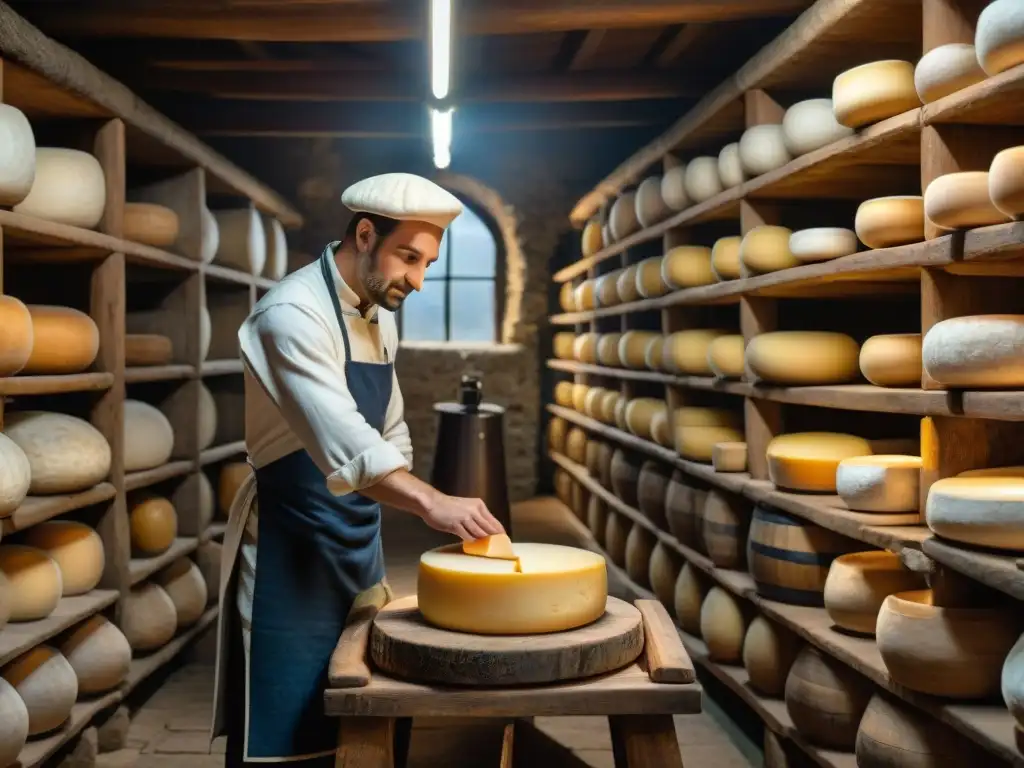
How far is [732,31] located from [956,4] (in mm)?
2324

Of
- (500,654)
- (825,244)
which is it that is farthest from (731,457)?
(500,654)

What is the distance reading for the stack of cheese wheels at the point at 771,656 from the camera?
3.40 metres

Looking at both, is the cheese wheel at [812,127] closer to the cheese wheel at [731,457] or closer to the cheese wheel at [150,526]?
the cheese wheel at [731,457]

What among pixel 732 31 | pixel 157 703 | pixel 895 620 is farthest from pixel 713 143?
pixel 157 703

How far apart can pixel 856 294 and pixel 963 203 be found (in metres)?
1.38

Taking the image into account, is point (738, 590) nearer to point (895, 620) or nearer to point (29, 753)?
point (895, 620)

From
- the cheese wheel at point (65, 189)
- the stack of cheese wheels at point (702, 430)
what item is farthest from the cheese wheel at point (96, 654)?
the stack of cheese wheels at point (702, 430)

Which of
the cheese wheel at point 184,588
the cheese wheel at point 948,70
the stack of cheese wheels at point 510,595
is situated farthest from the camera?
the cheese wheel at point 184,588

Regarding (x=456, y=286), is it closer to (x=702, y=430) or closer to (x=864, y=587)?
(x=702, y=430)

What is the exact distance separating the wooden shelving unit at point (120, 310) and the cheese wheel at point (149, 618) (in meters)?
0.06

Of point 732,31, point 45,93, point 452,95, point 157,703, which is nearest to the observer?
point 45,93

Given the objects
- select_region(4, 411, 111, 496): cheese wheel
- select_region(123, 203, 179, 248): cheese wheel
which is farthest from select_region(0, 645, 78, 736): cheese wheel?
select_region(123, 203, 179, 248): cheese wheel

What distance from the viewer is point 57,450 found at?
3.33 m

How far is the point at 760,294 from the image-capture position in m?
3.73
